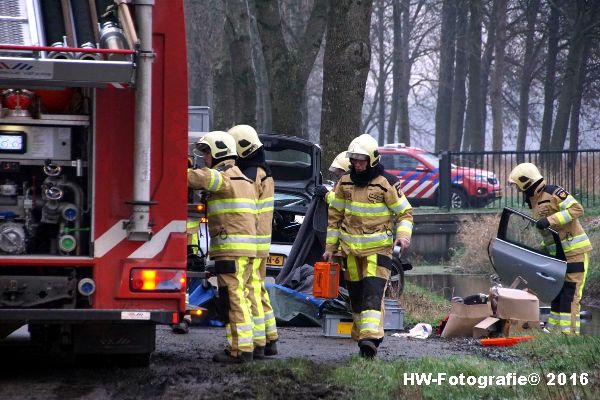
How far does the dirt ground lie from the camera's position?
23.9 ft

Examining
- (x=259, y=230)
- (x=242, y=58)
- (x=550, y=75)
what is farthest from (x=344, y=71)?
(x=550, y=75)

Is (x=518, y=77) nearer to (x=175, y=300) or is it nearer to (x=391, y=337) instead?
(x=391, y=337)

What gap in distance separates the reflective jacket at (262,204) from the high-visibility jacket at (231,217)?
25 cm

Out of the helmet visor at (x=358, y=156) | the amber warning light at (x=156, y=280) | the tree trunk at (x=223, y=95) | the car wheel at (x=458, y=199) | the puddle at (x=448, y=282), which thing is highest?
the tree trunk at (x=223, y=95)

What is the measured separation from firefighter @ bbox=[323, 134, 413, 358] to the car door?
92.4 inches

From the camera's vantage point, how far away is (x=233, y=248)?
8672 millimetres

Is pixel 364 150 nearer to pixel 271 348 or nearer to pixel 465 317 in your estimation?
pixel 271 348

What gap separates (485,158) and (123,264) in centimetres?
1894

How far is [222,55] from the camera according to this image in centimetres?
2425

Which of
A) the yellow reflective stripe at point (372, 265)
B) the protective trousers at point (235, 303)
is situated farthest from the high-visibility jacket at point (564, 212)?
the protective trousers at point (235, 303)

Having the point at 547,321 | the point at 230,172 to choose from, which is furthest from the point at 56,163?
the point at 547,321

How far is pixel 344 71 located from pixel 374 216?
19.0 ft

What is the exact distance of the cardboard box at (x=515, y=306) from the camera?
10.8m

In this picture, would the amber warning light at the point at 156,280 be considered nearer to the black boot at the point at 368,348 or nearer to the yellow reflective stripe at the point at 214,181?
the yellow reflective stripe at the point at 214,181
